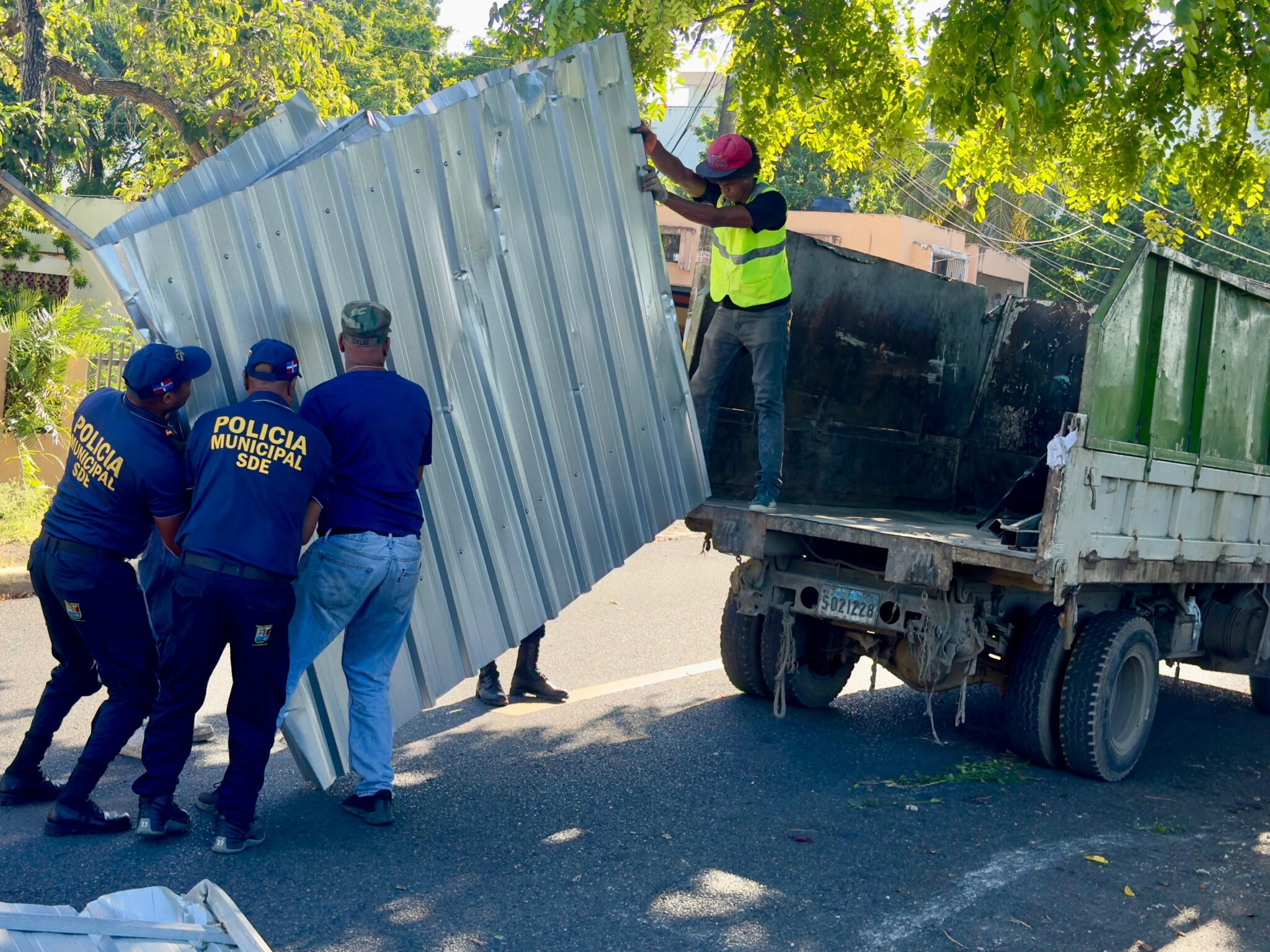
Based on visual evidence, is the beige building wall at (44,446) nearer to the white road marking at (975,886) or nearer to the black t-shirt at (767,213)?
the black t-shirt at (767,213)

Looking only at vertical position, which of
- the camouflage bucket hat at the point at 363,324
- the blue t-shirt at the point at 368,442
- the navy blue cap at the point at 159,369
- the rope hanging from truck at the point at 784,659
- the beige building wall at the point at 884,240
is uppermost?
the beige building wall at the point at 884,240

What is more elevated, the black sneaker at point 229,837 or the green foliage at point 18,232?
the green foliage at point 18,232

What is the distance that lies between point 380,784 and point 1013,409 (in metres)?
5.19

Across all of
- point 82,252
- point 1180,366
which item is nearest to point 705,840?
point 1180,366

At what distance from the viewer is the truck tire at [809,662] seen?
21.2ft

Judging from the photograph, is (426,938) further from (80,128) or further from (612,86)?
(80,128)

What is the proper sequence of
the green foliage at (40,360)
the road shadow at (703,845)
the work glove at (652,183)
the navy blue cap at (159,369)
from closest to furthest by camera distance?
the road shadow at (703,845) → the navy blue cap at (159,369) → the work glove at (652,183) → the green foliage at (40,360)

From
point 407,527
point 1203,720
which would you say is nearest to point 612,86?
point 407,527

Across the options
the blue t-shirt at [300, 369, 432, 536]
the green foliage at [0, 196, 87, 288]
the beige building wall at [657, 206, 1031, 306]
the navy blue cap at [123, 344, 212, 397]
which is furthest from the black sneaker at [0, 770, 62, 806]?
the beige building wall at [657, 206, 1031, 306]

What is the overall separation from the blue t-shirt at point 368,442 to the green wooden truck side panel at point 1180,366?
281 centimetres

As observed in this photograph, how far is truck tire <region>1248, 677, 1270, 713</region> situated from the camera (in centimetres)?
786

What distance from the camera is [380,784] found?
4.62m

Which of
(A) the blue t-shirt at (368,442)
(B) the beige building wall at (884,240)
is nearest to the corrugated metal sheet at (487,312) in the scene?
(A) the blue t-shirt at (368,442)

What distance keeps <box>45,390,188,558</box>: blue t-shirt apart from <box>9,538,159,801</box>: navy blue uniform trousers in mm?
97
